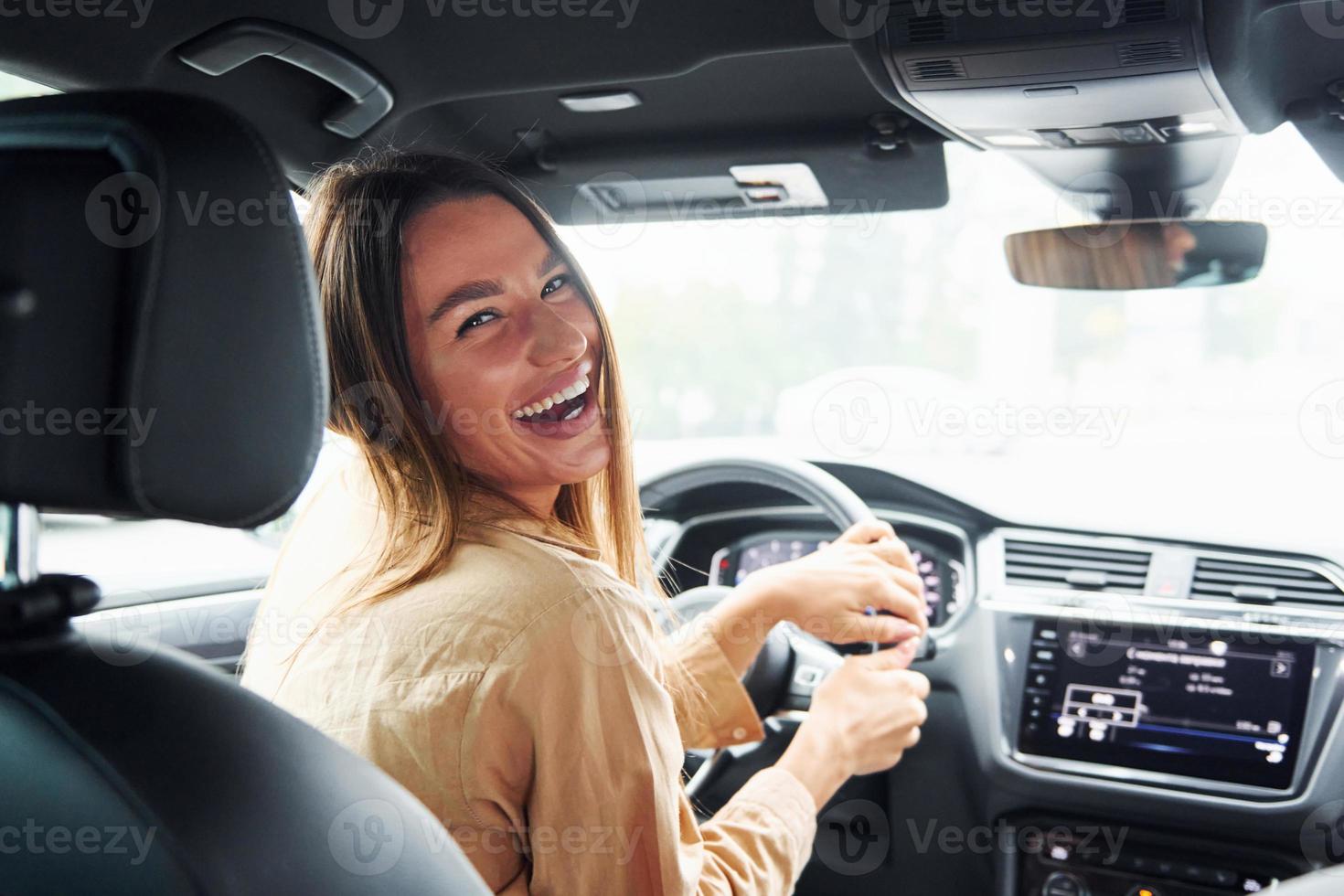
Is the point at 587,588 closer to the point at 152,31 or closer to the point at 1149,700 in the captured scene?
the point at 152,31

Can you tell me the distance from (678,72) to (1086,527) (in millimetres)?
1254

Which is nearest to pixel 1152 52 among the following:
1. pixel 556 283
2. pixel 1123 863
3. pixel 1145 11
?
pixel 1145 11

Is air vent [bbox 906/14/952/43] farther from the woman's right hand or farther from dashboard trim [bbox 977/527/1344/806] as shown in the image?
dashboard trim [bbox 977/527/1344/806]

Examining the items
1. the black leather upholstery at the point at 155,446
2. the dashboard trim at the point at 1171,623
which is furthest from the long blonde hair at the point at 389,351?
the dashboard trim at the point at 1171,623

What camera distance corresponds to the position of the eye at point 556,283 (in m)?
1.67

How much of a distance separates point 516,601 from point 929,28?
2.80 ft

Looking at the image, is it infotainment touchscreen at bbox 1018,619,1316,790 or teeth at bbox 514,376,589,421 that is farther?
infotainment touchscreen at bbox 1018,619,1316,790

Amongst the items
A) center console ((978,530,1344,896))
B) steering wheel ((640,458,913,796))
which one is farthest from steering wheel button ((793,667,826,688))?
center console ((978,530,1344,896))

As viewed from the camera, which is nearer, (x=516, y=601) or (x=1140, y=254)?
(x=516, y=601)

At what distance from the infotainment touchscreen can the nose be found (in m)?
1.25

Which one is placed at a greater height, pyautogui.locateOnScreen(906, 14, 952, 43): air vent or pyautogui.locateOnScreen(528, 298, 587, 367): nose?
pyautogui.locateOnScreen(906, 14, 952, 43): air vent

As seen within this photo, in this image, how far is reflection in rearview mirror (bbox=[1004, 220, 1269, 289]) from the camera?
212 centimetres

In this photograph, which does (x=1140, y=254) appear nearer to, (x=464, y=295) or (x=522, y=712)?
(x=464, y=295)

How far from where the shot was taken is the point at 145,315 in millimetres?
868
